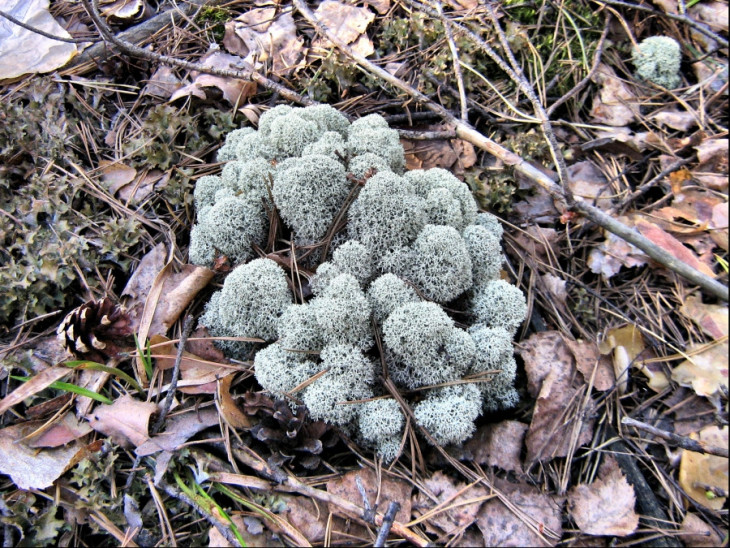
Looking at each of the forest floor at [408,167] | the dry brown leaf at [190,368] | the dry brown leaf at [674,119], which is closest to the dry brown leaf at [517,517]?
the forest floor at [408,167]

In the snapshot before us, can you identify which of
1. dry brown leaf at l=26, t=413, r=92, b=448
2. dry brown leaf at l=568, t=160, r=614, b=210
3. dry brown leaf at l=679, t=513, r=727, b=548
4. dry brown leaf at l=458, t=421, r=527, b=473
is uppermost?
dry brown leaf at l=26, t=413, r=92, b=448

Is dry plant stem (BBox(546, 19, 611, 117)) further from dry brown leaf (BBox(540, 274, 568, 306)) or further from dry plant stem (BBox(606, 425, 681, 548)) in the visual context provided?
dry plant stem (BBox(606, 425, 681, 548))

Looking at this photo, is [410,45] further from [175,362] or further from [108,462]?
[108,462]

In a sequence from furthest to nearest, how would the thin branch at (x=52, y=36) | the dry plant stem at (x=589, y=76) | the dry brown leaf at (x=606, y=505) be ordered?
the dry plant stem at (x=589, y=76) < the thin branch at (x=52, y=36) < the dry brown leaf at (x=606, y=505)

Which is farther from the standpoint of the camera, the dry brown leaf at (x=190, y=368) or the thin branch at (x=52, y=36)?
the thin branch at (x=52, y=36)

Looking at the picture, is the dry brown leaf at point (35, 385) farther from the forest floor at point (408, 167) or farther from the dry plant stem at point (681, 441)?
the dry plant stem at point (681, 441)

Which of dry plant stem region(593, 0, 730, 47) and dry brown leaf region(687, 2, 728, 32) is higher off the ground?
dry plant stem region(593, 0, 730, 47)

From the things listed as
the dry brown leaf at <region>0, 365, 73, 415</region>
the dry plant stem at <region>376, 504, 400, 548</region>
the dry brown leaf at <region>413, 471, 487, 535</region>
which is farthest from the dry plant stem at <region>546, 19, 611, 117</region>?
the dry brown leaf at <region>0, 365, 73, 415</region>
